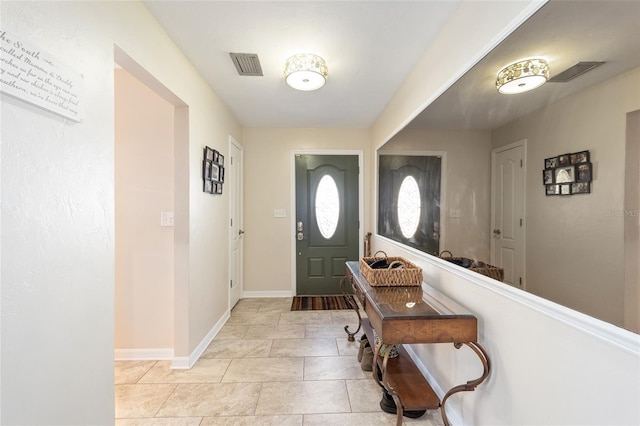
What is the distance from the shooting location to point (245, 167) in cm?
391

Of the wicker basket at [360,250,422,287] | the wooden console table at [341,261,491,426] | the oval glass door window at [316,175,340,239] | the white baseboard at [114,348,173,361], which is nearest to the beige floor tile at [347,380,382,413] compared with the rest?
the wooden console table at [341,261,491,426]

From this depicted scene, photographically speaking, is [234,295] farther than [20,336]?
Yes

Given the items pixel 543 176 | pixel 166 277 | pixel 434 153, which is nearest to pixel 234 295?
pixel 166 277

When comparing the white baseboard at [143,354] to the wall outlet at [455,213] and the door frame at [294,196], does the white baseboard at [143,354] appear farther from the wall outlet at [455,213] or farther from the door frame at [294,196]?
the wall outlet at [455,213]

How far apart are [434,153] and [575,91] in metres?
1.03

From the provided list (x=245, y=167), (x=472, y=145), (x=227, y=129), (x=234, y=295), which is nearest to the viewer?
(x=472, y=145)

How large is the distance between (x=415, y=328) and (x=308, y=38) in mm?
1962

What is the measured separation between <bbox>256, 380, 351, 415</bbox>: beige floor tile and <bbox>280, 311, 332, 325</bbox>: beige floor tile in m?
1.06

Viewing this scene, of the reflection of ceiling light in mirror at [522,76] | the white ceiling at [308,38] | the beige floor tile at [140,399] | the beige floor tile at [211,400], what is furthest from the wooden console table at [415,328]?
the white ceiling at [308,38]

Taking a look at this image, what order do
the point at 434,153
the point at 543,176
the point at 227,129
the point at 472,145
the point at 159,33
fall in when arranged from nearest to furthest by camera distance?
the point at 543,176 < the point at 472,145 < the point at 159,33 < the point at 434,153 < the point at 227,129

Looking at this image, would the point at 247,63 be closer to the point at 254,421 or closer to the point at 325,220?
the point at 325,220

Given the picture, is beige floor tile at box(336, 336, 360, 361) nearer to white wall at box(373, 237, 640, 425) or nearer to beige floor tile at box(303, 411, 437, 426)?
beige floor tile at box(303, 411, 437, 426)

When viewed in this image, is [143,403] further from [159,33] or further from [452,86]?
[452,86]

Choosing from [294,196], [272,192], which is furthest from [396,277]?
[272,192]
